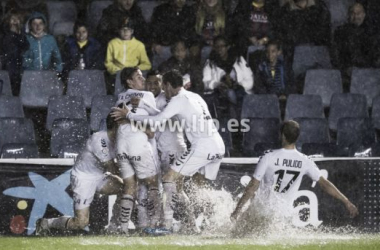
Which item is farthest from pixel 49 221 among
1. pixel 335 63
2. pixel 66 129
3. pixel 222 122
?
pixel 335 63

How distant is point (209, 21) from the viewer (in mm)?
18578

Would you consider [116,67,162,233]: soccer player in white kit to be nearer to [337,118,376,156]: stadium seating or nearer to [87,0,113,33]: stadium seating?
[337,118,376,156]: stadium seating

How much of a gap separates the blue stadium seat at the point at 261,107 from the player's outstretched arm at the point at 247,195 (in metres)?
4.25

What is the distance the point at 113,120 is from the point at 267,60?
456cm

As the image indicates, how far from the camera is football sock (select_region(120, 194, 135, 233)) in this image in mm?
13734

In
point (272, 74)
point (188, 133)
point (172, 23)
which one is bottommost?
point (188, 133)

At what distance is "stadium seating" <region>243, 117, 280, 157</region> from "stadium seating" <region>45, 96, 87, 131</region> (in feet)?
8.54

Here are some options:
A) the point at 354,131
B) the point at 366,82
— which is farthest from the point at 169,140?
the point at 366,82

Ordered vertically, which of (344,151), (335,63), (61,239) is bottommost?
(61,239)

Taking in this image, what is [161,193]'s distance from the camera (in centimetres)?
1435

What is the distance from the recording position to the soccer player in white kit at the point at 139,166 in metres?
13.9

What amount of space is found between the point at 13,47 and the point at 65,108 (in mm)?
1621

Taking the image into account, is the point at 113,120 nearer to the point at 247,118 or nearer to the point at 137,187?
the point at 137,187

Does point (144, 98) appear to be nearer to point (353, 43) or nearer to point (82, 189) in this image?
point (82, 189)
